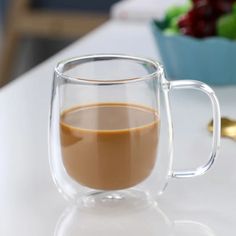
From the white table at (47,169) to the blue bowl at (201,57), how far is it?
0.09 feet

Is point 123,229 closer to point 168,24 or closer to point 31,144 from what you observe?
point 31,144

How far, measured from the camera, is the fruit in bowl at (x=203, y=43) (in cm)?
109

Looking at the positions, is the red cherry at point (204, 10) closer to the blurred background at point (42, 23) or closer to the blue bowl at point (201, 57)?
the blue bowl at point (201, 57)

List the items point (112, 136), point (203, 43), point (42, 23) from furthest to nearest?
point (42, 23), point (203, 43), point (112, 136)

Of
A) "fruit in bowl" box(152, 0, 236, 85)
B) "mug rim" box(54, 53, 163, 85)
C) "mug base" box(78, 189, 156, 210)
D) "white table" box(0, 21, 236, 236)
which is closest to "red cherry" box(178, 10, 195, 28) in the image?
"fruit in bowl" box(152, 0, 236, 85)

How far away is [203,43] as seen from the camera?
3.57ft

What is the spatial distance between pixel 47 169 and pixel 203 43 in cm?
38

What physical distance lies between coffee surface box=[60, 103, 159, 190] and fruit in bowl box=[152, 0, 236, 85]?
40 cm

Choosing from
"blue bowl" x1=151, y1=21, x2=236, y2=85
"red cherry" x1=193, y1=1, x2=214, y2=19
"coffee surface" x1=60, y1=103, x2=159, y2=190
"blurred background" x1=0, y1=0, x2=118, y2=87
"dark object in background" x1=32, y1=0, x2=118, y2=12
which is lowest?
"blurred background" x1=0, y1=0, x2=118, y2=87

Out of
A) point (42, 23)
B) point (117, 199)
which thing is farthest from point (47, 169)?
point (42, 23)

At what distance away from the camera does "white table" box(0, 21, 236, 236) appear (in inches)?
27.2

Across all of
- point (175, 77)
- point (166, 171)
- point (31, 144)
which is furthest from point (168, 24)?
point (166, 171)

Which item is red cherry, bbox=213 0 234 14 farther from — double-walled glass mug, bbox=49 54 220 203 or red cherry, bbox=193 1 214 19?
double-walled glass mug, bbox=49 54 220 203

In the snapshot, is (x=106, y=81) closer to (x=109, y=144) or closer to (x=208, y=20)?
(x=109, y=144)
